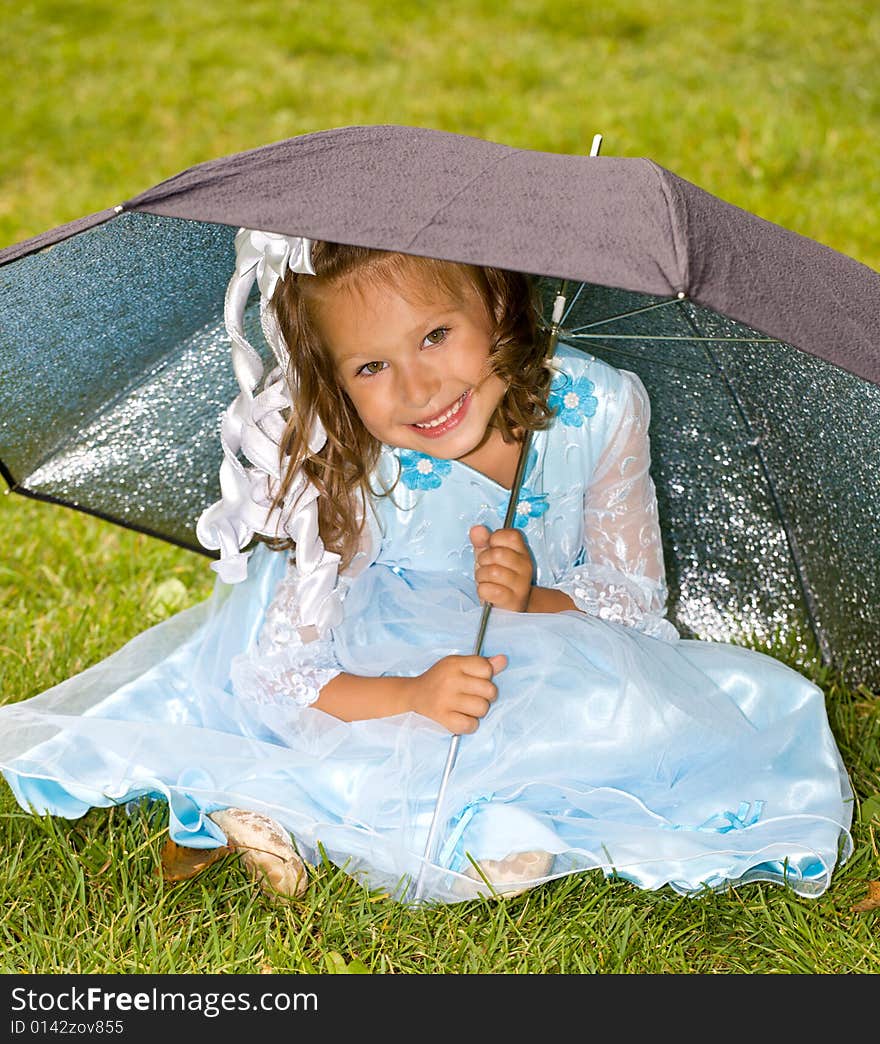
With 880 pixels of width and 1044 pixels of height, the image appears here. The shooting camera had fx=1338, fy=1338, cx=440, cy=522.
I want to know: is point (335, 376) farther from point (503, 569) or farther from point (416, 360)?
point (503, 569)

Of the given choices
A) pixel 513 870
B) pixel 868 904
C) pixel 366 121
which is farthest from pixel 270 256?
pixel 366 121

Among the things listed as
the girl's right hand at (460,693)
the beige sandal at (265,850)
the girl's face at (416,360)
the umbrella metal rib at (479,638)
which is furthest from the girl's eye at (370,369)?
the beige sandal at (265,850)

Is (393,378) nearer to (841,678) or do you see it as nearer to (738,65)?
(841,678)

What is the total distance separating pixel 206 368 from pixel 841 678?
1.37 meters

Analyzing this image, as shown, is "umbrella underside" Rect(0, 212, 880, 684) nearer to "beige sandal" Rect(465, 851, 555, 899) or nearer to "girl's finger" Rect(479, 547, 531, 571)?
"girl's finger" Rect(479, 547, 531, 571)

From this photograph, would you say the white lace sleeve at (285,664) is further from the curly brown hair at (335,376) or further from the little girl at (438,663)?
the curly brown hair at (335,376)

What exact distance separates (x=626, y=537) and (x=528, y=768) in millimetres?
497

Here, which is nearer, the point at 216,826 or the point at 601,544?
the point at 216,826

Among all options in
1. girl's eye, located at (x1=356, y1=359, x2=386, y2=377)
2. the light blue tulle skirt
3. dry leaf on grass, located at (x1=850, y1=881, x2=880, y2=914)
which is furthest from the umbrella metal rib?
dry leaf on grass, located at (x1=850, y1=881, x2=880, y2=914)

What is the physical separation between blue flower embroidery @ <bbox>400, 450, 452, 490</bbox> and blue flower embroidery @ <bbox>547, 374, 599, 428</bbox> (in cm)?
22

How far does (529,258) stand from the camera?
142cm

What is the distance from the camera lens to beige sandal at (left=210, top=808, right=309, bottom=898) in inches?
81.9

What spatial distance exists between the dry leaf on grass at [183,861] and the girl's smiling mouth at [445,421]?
736 mm

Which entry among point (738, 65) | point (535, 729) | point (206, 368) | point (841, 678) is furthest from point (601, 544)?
point (738, 65)
